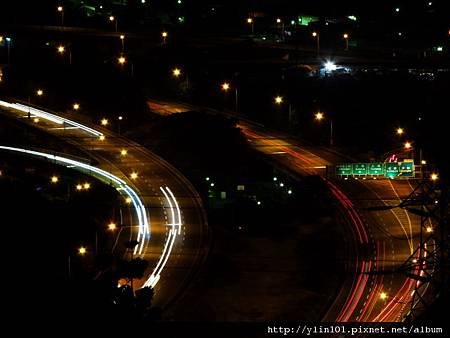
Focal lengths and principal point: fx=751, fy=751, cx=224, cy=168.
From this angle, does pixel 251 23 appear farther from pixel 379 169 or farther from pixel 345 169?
pixel 379 169

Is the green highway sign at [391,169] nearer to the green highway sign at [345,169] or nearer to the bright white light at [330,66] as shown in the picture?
the green highway sign at [345,169]

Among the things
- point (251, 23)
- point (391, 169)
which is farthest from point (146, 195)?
point (251, 23)

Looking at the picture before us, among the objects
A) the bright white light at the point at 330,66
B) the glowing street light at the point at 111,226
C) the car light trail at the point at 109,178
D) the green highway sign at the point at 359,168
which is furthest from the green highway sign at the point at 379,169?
the bright white light at the point at 330,66

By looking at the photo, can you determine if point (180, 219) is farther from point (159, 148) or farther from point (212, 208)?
point (159, 148)

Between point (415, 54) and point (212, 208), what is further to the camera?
point (415, 54)

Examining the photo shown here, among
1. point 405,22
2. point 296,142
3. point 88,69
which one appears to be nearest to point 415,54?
point 405,22

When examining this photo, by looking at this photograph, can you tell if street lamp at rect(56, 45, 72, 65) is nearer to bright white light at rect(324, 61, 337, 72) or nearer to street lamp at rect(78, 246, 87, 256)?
→ bright white light at rect(324, 61, 337, 72)
